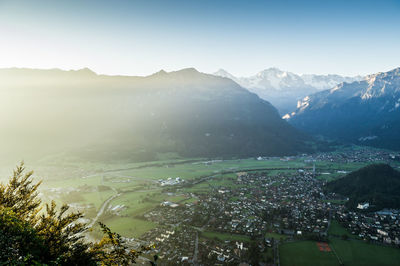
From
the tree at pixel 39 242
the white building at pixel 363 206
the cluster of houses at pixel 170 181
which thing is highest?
the tree at pixel 39 242

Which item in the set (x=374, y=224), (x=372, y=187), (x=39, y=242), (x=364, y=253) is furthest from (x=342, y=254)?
(x=39, y=242)

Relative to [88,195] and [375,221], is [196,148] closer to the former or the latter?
[88,195]

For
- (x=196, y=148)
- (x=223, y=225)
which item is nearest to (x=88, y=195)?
(x=223, y=225)

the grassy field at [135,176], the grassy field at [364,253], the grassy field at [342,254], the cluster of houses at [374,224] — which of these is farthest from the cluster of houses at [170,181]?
the grassy field at [364,253]

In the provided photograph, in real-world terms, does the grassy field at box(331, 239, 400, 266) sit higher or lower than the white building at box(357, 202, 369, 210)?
higher

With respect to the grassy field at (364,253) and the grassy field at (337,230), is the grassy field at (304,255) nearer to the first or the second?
the grassy field at (364,253)

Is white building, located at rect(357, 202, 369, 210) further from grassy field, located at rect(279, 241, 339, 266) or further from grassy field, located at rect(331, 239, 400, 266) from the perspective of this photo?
grassy field, located at rect(279, 241, 339, 266)

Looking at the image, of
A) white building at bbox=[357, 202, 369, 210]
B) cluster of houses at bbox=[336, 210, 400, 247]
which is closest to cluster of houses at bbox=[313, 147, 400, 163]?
white building at bbox=[357, 202, 369, 210]

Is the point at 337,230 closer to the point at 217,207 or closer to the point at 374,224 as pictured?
the point at 374,224
